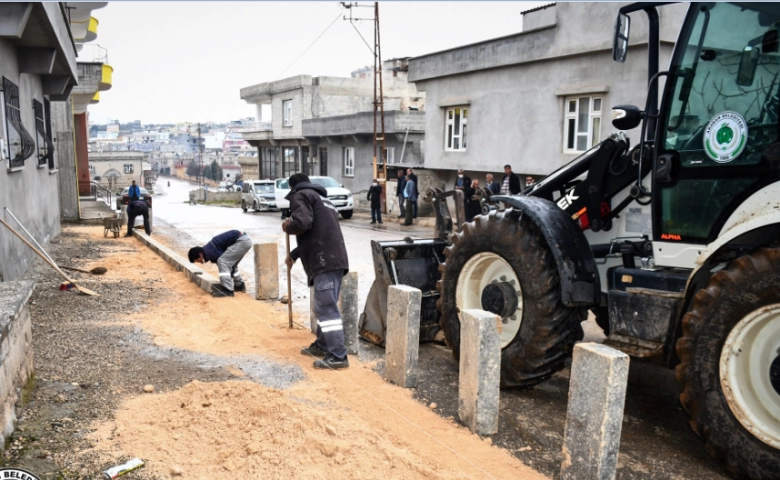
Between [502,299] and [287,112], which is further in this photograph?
[287,112]

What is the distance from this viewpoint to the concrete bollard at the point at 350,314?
6.95 metres

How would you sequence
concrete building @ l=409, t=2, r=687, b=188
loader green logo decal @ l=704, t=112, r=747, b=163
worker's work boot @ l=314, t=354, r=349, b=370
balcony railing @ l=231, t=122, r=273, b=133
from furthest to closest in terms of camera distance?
balcony railing @ l=231, t=122, r=273, b=133 < concrete building @ l=409, t=2, r=687, b=188 < worker's work boot @ l=314, t=354, r=349, b=370 < loader green logo decal @ l=704, t=112, r=747, b=163

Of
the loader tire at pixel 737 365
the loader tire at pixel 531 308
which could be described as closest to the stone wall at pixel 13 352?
the loader tire at pixel 531 308

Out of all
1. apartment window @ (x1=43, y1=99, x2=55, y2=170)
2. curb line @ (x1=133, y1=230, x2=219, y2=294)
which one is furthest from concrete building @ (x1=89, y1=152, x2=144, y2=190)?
curb line @ (x1=133, y1=230, x2=219, y2=294)

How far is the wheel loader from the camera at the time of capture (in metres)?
3.99

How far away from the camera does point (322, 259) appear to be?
6.45 metres

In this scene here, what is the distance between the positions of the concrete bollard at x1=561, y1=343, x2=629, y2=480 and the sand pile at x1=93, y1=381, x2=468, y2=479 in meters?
0.72

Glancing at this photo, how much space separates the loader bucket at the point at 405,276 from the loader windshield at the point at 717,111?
2880mm

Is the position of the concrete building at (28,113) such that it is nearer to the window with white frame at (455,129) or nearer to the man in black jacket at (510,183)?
the man in black jacket at (510,183)

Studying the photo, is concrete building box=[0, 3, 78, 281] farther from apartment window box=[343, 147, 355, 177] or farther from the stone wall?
apartment window box=[343, 147, 355, 177]

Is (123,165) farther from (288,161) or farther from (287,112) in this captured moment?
(287,112)

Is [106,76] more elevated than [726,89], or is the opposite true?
[106,76]

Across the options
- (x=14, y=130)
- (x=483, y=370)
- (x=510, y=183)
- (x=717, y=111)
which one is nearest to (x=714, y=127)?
(x=717, y=111)

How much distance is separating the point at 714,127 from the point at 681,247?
0.90m
